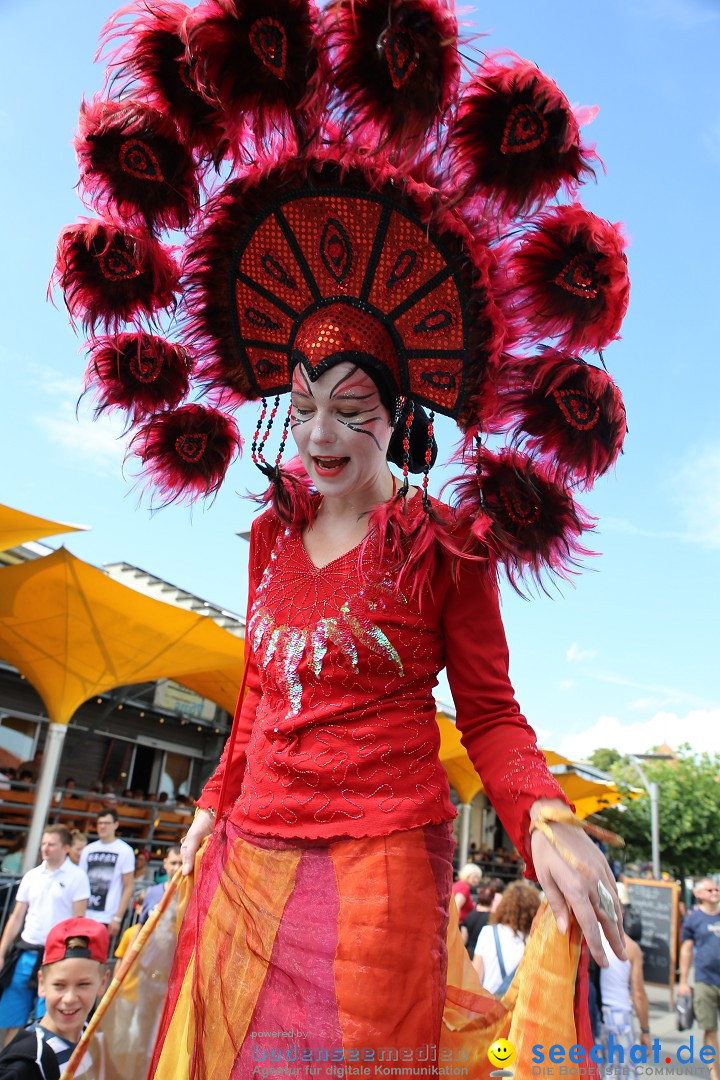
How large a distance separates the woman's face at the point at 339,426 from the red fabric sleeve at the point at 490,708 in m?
0.35

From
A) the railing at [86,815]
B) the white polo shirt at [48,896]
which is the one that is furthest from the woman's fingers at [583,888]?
the railing at [86,815]

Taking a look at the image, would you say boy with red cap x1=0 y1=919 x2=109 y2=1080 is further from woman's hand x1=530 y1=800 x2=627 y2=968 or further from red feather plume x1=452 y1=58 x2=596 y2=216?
red feather plume x1=452 y1=58 x2=596 y2=216

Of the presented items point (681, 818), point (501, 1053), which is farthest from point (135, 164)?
point (681, 818)

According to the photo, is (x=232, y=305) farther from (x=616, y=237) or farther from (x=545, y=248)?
(x=616, y=237)

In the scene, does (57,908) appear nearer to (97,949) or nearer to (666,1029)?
(97,949)

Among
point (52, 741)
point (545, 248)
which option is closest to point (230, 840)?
point (545, 248)

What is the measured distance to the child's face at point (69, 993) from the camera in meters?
3.48

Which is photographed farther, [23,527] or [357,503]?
[23,527]

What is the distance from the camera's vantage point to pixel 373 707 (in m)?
1.80

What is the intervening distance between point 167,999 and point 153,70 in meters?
2.07

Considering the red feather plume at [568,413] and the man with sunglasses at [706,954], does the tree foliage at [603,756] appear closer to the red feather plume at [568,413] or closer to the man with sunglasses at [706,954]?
the man with sunglasses at [706,954]

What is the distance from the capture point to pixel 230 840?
191cm

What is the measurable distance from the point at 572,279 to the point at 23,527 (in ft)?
24.5

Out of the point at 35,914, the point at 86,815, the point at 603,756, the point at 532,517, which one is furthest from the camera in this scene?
the point at 603,756
